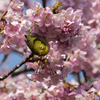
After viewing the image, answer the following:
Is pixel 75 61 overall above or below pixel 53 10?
below

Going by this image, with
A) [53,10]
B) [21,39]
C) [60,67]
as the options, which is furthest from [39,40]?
[21,39]

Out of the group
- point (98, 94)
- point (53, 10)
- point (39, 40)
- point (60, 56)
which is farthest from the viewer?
point (98, 94)

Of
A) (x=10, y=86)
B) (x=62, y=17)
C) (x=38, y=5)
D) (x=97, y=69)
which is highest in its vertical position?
(x=38, y=5)

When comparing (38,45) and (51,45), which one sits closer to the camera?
(38,45)

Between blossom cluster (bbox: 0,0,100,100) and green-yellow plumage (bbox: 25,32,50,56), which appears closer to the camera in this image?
green-yellow plumage (bbox: 25,32,50,56)

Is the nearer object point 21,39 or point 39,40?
point 39,40

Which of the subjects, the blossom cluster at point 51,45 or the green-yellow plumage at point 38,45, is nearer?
the green-yellow plumage at point 38,45

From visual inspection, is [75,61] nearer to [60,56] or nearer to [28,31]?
[60,56]

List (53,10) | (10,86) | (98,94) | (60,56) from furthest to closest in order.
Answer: (10,86), (98,94), (60,56), (53,10)
